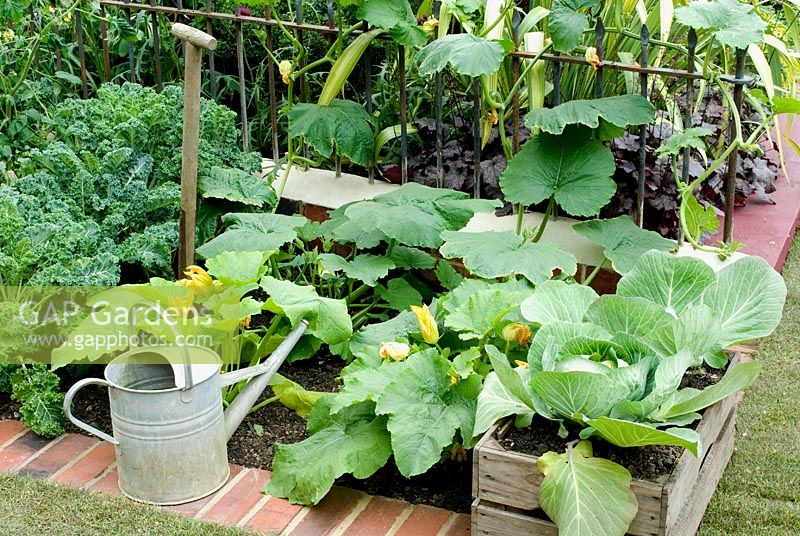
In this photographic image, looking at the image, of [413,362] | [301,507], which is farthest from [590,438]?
[301,507]

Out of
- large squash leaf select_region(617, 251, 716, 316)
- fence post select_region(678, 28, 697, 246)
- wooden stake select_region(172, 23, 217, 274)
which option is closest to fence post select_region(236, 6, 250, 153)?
wooden stake select_region(172, 23, 217, 274)

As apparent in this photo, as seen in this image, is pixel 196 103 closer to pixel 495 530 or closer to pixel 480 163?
pixel 480 163

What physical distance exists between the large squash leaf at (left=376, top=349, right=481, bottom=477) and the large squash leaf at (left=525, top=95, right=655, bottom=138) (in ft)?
3.04

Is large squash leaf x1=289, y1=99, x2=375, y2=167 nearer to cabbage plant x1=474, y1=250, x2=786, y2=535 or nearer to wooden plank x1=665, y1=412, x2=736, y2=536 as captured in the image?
cabbage plant x1=474, y1=250, x2=786, y2=535

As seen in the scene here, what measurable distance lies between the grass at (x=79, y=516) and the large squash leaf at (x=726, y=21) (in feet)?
6.77

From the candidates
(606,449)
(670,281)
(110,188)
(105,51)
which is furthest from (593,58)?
(105,51)

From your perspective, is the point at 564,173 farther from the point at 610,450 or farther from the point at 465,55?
the point at 610,450

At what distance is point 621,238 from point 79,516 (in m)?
1.96

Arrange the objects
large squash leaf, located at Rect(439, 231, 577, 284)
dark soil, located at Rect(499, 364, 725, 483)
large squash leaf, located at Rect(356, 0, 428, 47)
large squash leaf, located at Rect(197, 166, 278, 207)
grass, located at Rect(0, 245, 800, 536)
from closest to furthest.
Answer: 1. dark soil, located at Rect(499, 364, 725, 483)
2. grass, located at Rect(0, 245, 800, 536)
3. large squash leaf, located at Rect(439, 231, 577, 284)
4. large squash leaf, located at Rect(356, 0, 428, 47)
5. large squash leaf, located at Rect(197, 166, 278, 207)

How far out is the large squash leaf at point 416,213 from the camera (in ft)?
11.1

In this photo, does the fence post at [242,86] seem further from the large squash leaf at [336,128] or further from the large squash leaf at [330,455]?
the large squash leaf at [330,455]

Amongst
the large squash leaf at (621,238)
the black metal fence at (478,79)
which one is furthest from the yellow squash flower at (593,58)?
the large squash leaf at (621,238)

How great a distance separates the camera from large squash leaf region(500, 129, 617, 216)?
3.35 m

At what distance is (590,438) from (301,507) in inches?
34.3
